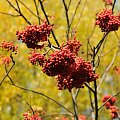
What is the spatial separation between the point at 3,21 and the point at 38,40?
1219cm

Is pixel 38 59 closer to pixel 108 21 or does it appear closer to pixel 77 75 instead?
pixel 77 75

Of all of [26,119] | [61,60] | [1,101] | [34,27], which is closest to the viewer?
[61,60]

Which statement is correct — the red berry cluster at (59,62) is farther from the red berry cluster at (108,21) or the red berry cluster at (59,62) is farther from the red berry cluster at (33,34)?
the red berry cluster at (108,21)

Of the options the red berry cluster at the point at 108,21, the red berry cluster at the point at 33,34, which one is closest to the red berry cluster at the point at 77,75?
the red berry cluster at the point at 33,34

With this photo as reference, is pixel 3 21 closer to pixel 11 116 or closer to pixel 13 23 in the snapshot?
pixel 13 23

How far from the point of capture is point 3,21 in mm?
16047

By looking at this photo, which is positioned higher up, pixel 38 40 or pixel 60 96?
pixel 60 96

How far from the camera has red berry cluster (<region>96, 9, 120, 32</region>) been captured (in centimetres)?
444

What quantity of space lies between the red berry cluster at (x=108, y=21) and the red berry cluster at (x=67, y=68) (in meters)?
0.68

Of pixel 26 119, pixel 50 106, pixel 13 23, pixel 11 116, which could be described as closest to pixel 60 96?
pixel 50 106

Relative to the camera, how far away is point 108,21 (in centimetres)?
450

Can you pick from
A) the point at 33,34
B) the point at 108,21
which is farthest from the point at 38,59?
the point at 108,21

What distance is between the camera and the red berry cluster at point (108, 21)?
14.6 ft

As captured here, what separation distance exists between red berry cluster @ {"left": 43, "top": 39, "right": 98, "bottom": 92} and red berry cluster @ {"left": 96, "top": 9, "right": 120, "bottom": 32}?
2.24ft
